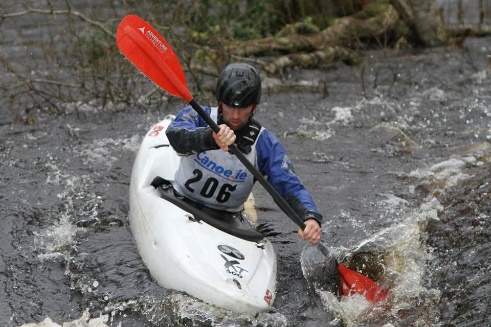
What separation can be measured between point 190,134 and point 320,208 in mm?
2013

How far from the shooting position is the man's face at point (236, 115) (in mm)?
4301

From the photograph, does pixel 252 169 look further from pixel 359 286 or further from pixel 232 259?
pixel 359 286

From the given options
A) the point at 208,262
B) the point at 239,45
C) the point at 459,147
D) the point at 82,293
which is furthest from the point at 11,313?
the point at 239,45

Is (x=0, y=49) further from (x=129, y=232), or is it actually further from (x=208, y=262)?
(x=208, y=262)

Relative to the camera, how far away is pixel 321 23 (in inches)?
433

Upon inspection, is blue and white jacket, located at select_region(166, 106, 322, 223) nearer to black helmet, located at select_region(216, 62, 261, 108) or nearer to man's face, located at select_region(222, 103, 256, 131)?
man's face, located at select_region(222, 103, 256, 131)

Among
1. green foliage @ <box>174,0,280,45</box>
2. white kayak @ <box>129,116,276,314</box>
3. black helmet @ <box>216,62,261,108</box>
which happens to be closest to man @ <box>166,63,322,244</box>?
black helmet @ <box>216,62,261,108</box>

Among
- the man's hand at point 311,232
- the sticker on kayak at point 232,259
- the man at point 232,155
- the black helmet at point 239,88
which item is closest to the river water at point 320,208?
the sticker on kayak at point 232,259

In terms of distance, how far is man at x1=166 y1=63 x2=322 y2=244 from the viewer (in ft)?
14.0

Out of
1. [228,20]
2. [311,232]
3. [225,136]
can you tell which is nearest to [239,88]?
[225,136]

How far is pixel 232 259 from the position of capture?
175 inches

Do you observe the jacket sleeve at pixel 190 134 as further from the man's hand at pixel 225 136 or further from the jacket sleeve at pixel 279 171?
the jacket sleeve at pixel 279 171

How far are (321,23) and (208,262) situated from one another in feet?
23.6

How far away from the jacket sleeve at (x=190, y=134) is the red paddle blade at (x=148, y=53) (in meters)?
0.14
